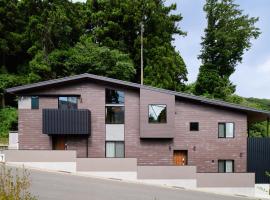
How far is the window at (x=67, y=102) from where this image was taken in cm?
2580

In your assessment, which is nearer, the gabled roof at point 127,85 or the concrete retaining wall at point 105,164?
the concrete retaining wall at point 105,164

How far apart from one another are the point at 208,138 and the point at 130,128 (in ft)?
17.0

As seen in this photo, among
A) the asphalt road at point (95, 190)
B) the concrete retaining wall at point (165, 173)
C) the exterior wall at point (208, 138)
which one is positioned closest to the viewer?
the asphalt road at point (95, 190)

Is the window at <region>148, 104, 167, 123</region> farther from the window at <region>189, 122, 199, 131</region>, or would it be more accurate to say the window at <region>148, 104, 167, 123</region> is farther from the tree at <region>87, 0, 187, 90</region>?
the tree at <region>87, 0, 187, 90</region>

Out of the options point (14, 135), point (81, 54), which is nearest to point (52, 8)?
point (81, 54)

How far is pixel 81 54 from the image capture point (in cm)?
3947

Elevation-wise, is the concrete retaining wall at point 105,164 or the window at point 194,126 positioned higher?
the window at point 194,126

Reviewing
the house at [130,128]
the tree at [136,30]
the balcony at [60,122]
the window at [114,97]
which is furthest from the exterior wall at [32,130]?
the tree at [136,30]

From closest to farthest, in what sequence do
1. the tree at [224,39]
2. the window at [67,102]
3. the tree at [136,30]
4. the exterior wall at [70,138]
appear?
the exterior wall at [70,138] → the window at [67,102] → the tree at [136,30] → the tree at [224,39]

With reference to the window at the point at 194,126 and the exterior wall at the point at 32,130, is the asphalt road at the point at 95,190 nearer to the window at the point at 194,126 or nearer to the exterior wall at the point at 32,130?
the exterior wall at the point at 32,130

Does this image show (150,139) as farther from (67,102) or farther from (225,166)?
(67,102)

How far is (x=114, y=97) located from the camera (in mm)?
26016

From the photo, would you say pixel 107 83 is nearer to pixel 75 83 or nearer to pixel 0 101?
pixel 75 83

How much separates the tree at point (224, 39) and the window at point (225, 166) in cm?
2247
